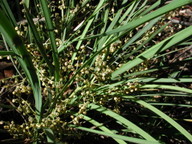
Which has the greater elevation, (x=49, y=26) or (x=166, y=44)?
(x=49, y=26)

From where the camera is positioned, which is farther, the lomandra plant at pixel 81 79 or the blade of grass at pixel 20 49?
the lomandra plant at pixel 81 79

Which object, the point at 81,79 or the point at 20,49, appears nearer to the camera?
the point at 20,49

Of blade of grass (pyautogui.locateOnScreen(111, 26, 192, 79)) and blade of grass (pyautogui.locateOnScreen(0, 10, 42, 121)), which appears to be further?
blade of grass (pyautogui.locateOnScreen(111, 26, 192, 79))

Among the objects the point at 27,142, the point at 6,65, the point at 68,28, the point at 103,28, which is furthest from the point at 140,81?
the point at 6,65

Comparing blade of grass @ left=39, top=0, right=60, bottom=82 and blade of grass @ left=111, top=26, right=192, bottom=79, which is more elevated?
blade of grass @ left=39, top=0, right=60, bottom=82

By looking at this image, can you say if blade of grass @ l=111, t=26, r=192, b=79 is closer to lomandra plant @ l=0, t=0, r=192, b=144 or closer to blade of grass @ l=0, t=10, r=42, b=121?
lomandra plant @ l=0, t=0, r=192, b=144

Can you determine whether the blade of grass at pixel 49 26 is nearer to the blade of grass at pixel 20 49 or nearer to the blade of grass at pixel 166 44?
the blade of grass at pixel 20 49

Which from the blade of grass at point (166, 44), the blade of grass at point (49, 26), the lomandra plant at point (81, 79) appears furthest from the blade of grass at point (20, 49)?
the blade of grass at point (166, 44)

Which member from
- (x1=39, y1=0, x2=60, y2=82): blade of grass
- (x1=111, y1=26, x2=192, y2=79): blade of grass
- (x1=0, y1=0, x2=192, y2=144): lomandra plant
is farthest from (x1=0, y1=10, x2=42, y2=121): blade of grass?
(x1=111, y1=26, x2=192, y2=79): blade of grass

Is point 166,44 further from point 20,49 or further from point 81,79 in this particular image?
point 20,49

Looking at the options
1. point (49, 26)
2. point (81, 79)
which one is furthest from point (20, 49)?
point (81, 79)

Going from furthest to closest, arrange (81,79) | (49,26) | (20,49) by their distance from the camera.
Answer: (81,79)
(49,26)
(20,49)
